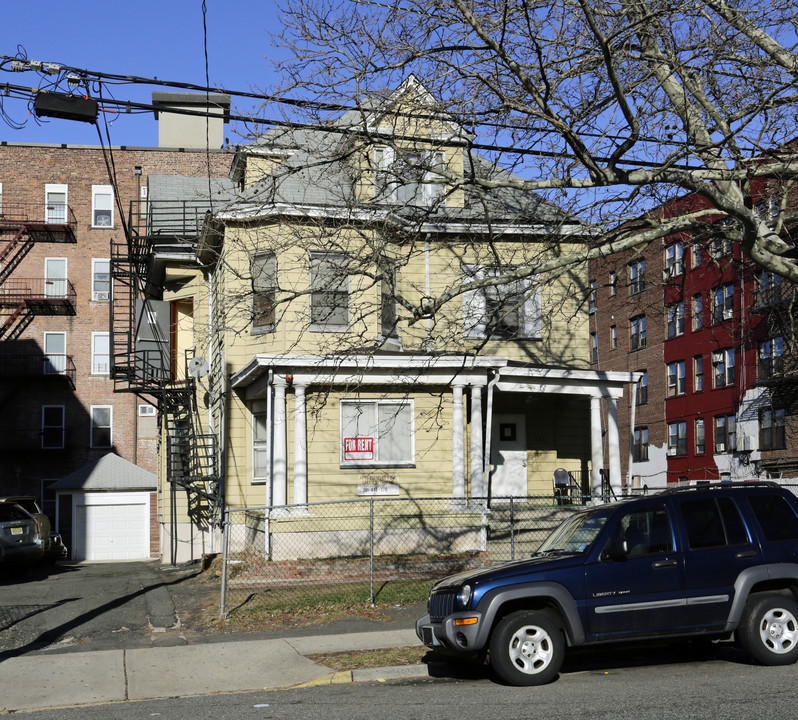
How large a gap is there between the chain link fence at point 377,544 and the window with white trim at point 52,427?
2149cm

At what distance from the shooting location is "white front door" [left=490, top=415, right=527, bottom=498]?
21.1 metres

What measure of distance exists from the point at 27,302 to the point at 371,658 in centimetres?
3242

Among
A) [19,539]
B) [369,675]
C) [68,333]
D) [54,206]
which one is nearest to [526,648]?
[369,675]

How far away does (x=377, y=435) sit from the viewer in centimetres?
1925

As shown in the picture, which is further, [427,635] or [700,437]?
[700,437]

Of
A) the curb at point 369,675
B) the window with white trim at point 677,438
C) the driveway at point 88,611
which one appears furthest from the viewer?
the window with white trim at point 677,438

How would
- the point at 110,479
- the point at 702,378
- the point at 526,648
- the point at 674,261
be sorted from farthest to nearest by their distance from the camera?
the point at 702,378
the point at 110,479
the point at 674,261
the point at 526,648

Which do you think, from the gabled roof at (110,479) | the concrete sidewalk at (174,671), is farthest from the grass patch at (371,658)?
the gabled roof at (110,479)

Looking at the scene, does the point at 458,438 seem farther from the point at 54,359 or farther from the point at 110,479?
the point at 54,359

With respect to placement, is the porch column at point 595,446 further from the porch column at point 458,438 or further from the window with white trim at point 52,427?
the window with white trim at point 52,427

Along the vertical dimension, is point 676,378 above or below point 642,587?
above

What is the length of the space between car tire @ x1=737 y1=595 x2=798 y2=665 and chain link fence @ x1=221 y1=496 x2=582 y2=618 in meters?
6.37

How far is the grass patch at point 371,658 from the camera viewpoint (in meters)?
10.4

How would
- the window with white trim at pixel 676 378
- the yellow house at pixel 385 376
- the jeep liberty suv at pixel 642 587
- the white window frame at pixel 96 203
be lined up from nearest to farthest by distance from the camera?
the jeep liberty suv at pixel 642 587 < the yellow house at pixel 385 376 < the white window frame at pixel 96 203 < the window with white trim at pixel 676 378
